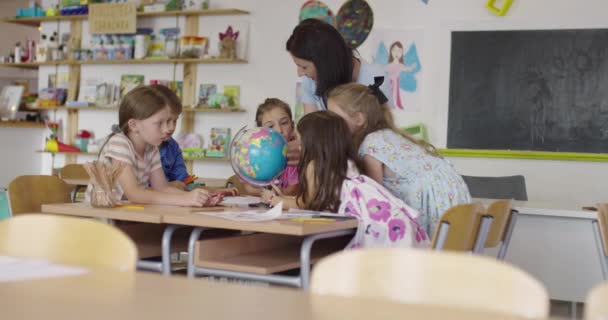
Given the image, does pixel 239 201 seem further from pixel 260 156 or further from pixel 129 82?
pixel 129 82

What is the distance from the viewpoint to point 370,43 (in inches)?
256

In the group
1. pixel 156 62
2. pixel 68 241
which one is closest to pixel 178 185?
pixel 68 241

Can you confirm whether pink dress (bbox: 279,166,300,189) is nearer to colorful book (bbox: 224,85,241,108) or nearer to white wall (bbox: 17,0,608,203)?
white wall (bbox: 17,0,608,203)

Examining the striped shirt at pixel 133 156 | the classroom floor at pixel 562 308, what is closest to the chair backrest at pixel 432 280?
the striped shirt at pixel 133 156

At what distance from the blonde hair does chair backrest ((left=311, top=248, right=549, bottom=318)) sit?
73.7 inches

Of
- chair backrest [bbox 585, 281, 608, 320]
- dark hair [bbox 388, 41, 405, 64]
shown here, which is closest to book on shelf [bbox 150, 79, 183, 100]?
dark hair [bbox 388, 41, 405, 64]

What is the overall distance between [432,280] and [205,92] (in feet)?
19.7

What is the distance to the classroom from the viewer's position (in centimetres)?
131

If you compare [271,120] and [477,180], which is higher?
[271,120]

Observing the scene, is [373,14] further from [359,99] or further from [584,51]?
[359,99]

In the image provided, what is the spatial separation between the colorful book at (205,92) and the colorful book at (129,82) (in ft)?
2.06

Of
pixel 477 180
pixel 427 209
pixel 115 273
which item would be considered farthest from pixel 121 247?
pixel 477 180

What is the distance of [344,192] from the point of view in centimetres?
294

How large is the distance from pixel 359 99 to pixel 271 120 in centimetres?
88
